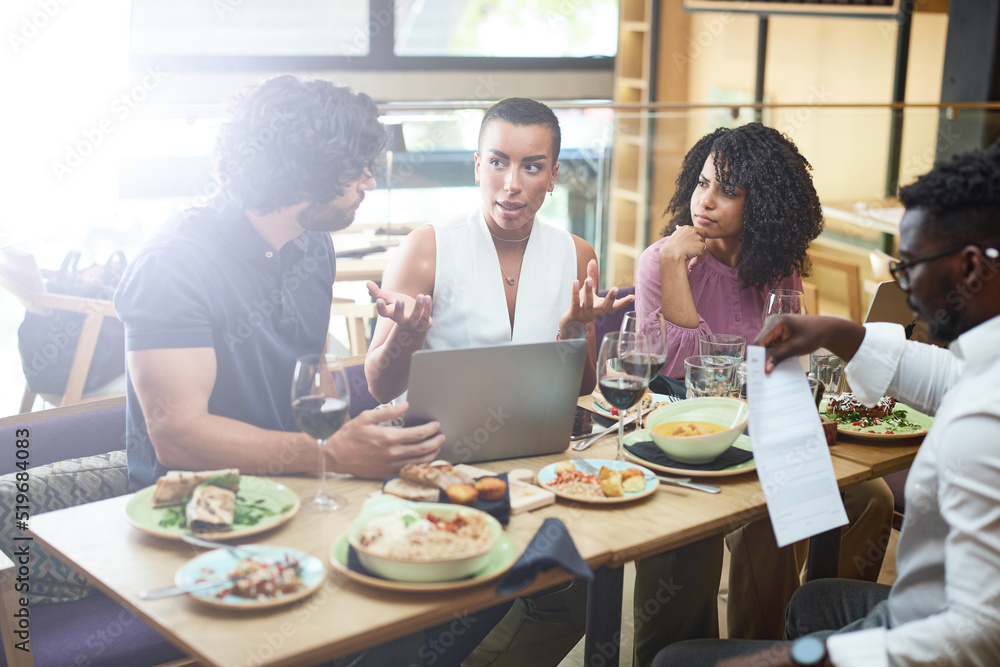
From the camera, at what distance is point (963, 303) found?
3.84 feet

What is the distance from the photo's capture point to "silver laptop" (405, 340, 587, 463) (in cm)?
144

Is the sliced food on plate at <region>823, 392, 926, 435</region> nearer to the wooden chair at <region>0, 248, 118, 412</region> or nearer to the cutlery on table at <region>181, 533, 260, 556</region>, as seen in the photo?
the cutlery on table at <region>181, 533, 260, 556</region>

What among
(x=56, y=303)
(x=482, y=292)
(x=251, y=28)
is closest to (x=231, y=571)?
(x=482, y=292)

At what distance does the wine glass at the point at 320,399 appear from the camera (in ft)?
4.34

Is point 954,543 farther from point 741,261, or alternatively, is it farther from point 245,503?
point 741,261

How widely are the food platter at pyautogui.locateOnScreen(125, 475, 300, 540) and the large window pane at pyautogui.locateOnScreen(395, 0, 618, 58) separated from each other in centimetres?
606

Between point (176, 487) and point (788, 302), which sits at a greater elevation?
point (788, 302)

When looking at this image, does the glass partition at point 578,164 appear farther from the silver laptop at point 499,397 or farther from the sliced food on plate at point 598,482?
the sliced food on plate at point 598,482

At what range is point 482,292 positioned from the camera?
2.15 meters

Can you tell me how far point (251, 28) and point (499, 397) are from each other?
5973mm

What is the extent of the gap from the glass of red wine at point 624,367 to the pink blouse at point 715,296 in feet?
2.67

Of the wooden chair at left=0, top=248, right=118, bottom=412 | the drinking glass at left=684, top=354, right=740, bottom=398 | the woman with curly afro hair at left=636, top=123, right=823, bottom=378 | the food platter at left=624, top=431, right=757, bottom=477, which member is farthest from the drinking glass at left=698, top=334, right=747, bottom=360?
the wooden chair at left=0, top=248, right=118, bottom=412

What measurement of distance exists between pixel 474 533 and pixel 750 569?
3.41 feet

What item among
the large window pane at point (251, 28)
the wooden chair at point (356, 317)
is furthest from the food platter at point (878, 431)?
the large window pane at point (251, 28)
